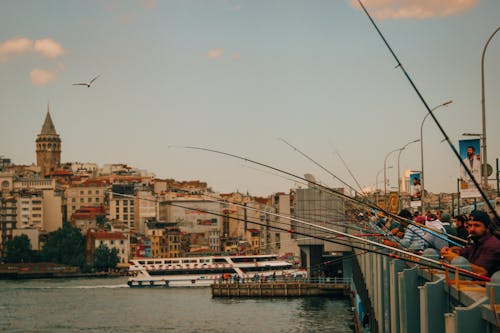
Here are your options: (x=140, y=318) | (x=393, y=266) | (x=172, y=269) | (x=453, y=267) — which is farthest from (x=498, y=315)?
(x=172, y=269)

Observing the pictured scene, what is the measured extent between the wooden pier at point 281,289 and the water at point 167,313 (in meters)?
0.82

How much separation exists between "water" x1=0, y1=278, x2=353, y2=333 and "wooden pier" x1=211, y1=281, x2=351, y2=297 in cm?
82

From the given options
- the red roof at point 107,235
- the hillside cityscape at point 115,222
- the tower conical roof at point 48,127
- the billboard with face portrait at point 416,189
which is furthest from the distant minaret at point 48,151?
the billboard with face portrait at point 416,189

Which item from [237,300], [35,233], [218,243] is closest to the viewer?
[237,300]

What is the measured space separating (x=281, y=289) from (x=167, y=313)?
8.56 m

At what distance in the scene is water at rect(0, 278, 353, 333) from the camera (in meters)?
34.0

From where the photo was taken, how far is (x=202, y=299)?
5000 centimetres

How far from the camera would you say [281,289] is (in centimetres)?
4822

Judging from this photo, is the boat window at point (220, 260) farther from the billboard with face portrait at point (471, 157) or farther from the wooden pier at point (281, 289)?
the billboard with face portrait at point (471, 157)

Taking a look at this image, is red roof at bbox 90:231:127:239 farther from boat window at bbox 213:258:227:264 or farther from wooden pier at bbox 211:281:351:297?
wooden pier at bbox 211:281:351:297

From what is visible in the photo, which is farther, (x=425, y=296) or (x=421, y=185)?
(x=421, y=185)

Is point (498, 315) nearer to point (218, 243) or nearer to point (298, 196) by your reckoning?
point (298, 196)

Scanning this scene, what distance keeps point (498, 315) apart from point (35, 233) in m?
100

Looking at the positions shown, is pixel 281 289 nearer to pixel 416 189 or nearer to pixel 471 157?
pixel 416 189
